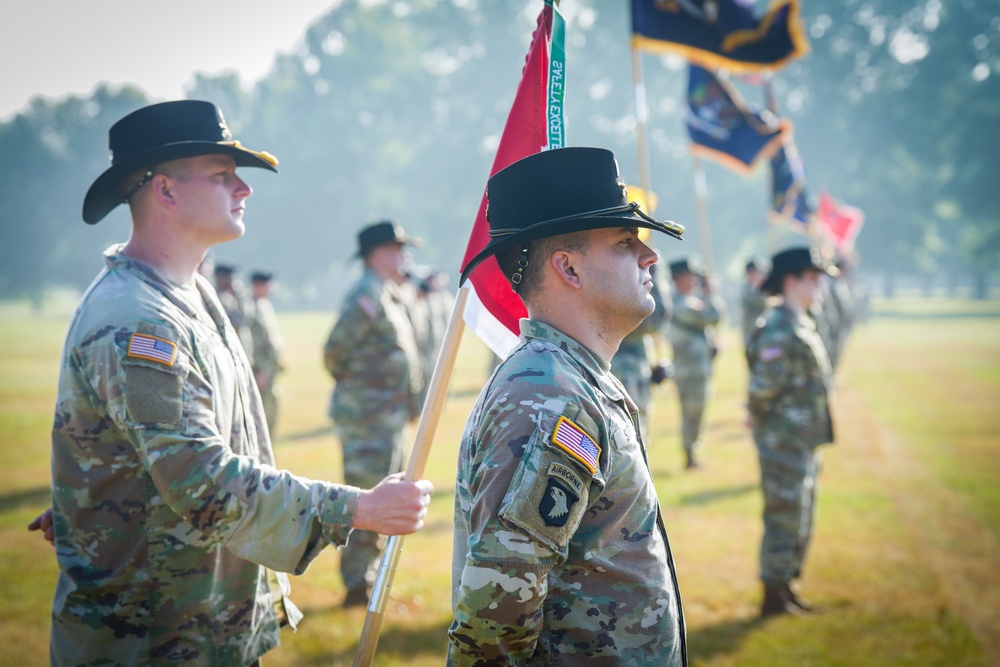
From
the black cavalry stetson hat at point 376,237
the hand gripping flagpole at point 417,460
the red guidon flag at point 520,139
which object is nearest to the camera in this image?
the hand gripping flagpole at point 417,460

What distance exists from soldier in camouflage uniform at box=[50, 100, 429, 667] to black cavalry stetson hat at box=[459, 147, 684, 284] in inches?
38.1

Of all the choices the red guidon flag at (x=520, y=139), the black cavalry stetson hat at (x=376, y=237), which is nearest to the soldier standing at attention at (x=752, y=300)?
the black cavalry stetson hat at (x=376, y=237)

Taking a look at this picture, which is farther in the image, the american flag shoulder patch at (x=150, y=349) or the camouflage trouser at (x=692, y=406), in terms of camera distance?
the camouflage trouser at (x=692, y=406)

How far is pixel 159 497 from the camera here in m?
2.78

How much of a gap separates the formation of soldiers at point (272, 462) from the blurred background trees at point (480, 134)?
50.6m

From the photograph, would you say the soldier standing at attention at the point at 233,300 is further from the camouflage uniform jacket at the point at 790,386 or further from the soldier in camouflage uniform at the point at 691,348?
the camouflage uniform jacket at the point at 790,386

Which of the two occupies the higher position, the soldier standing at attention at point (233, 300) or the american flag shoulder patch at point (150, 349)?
the soldier standing at attention at point (233, 300)

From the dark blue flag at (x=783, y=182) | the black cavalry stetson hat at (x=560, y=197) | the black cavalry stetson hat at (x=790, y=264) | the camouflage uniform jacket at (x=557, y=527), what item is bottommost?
the camouflage uniform jacket at (x=557, y=527)

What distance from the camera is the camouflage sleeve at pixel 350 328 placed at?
22.1 ft

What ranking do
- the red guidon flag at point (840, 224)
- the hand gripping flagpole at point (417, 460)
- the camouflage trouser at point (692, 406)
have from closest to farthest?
the hand gripping flagpole at point (417, 460)
the camouflage trouser at point (692, 406)
the red guidon flag at point (840, 224)

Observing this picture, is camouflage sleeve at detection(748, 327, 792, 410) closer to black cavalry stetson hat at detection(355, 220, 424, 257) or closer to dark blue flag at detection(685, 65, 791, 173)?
black cavalry stetson hat at detection(355, 220, 424, 257)

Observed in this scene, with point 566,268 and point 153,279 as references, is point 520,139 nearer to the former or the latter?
point 566,268

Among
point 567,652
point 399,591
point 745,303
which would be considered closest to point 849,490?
point 745,303

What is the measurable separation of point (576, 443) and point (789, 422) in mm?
4619
